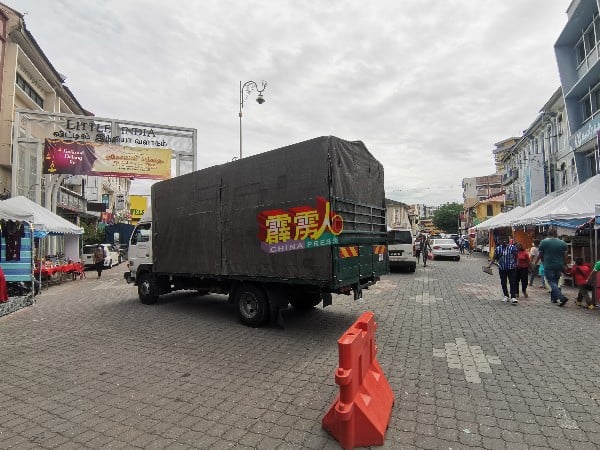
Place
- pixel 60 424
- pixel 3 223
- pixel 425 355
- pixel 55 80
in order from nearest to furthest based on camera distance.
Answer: pixel 60 424 < pixel 425 355 < pixel 3 223 < pixel 55 80

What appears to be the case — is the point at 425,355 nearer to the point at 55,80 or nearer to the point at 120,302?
the point at 120,302

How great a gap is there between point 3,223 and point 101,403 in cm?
872

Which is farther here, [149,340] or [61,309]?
[61,309]

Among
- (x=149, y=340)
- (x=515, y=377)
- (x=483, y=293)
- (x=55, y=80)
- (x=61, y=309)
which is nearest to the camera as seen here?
(x=515, y=377)

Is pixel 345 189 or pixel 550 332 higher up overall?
pixel 345 189

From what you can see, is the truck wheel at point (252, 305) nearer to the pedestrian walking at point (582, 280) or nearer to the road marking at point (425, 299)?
the road marking at point (425, 299)

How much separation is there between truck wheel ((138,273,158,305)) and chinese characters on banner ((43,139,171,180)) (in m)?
8.22

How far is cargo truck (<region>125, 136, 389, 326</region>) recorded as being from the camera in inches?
232

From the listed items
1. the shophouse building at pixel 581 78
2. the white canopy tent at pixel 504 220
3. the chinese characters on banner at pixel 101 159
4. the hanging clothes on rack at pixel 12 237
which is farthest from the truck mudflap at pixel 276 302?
the shophouse building at pixel 581 78

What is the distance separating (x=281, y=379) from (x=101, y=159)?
15.2 metres

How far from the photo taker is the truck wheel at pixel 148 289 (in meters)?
9.23

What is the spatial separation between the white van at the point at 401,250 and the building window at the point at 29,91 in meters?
22.4

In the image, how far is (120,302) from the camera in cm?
993

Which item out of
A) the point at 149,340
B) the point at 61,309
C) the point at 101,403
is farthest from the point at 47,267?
the point at 101,403
